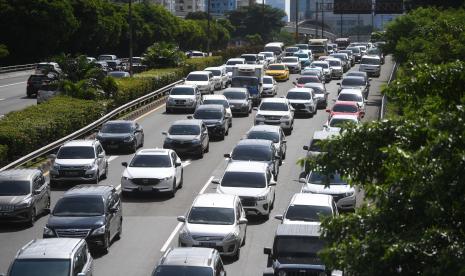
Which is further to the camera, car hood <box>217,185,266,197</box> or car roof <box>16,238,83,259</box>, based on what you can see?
car hood <box>217,185,266,197</box>

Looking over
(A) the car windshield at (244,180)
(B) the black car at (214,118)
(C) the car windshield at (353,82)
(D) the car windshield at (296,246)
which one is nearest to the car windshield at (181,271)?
(D) the car windshield at (296,246)

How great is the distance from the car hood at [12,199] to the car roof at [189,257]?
27.9 feet

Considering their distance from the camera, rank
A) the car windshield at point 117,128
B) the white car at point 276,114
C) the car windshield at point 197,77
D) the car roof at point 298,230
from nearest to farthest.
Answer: the car roof at point 298,230, the car windshield at point 117,128, the white car at point 276,114, the car windshield at point 197,77

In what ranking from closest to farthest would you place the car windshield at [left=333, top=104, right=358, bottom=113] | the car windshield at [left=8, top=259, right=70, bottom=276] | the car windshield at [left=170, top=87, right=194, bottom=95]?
1. the car windshield at [left=8, top=259, right=70, bottom=276]
2. the car windshield at [left=333, top=104, right=358, bottom=113]
3. the car windshield at [left=170, top=87, right=194, bottom=95]

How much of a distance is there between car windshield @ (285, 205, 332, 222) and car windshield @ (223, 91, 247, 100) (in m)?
27.4

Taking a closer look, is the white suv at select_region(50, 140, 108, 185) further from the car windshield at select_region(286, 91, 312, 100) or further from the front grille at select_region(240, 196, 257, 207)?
the car windshield at select_region(286, 91, 312, 100)

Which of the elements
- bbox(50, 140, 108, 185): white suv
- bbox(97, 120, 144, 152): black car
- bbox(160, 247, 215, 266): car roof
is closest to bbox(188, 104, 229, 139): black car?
bbox(97, 120, 144, 152): black car

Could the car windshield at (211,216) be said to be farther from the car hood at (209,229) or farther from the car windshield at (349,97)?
the car windshield at (349,97)

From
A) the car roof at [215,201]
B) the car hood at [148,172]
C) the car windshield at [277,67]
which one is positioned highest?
the car windshield at [277,67]

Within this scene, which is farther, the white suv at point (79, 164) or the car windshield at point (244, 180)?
the white suv at point (79, 164)

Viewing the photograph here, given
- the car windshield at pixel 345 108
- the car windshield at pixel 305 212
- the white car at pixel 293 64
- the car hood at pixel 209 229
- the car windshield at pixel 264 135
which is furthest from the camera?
the white car at pixel 293 64

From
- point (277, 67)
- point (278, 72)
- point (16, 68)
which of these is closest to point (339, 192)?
point (278, 72)

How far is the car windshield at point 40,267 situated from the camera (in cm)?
1897

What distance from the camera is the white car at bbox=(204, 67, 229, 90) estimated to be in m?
64.6
